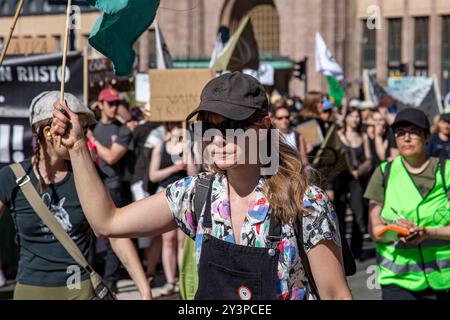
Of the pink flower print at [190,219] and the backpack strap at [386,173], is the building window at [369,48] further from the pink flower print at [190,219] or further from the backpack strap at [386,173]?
the pink flower print at [190,219]

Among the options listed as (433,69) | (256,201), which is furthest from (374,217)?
(433,69)

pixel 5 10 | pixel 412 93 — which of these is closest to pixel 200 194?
pixel 412 93

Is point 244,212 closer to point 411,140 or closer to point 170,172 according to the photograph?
point 411,140

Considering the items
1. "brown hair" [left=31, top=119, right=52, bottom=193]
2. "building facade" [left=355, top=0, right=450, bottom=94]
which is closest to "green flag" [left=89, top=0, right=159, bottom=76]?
"brown hair" [left=31, top=119, right=52, bottom=193]

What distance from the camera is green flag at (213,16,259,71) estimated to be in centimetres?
1102

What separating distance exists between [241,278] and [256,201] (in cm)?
28

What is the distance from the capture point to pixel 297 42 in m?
45.8

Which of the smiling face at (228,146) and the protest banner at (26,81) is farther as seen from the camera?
the protest banner at (26,81)

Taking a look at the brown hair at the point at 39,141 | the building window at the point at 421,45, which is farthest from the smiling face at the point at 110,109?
the building window at the point at 421,45

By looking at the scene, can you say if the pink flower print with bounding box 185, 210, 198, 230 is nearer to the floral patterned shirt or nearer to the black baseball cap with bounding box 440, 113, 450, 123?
the floral patterned shirt

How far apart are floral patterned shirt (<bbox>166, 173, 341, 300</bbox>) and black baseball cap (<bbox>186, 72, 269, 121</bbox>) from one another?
0.89 ft

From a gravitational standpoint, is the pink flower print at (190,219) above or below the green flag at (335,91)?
below

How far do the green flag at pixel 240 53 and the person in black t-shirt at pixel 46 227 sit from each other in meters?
5.60

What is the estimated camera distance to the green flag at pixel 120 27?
4098mm
